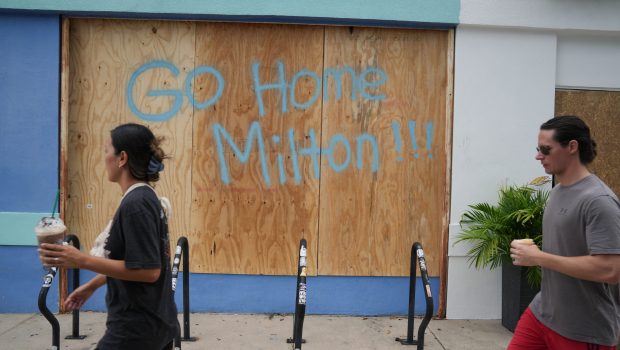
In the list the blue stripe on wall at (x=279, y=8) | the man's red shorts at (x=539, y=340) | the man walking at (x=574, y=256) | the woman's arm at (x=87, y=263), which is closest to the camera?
the woman's arm at (x=87, y=263)

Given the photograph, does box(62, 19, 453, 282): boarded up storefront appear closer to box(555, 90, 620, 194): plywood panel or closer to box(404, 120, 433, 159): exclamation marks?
box(404, 120, 433, 159): exclamation marks

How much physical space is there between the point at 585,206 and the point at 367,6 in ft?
11.7

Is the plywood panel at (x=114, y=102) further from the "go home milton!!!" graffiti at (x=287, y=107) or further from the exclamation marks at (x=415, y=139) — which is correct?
the exclamation marks at (x=415, y=139)

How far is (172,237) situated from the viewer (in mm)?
5797

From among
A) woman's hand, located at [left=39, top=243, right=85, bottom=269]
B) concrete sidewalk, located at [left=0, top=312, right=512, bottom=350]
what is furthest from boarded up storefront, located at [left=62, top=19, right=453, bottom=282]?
woman's hand, located at [left=39, top=243, right=85, bottom=269]

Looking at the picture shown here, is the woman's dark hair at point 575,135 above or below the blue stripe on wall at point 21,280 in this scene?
above

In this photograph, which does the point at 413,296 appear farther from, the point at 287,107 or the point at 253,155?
the point at 287,107

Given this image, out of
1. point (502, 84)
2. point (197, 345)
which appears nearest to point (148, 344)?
point (197, 345)

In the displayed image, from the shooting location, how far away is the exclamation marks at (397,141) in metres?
5.85

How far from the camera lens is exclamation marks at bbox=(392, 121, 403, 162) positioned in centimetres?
585

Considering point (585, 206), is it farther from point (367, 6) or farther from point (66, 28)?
point (66, 28)

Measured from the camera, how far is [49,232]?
2496 millimetres

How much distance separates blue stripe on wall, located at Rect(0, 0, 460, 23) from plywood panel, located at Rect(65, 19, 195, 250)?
0.77 ft

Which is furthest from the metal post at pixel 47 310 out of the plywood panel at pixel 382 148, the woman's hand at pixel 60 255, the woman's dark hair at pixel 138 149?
the plywood panel at pixel 382 148
